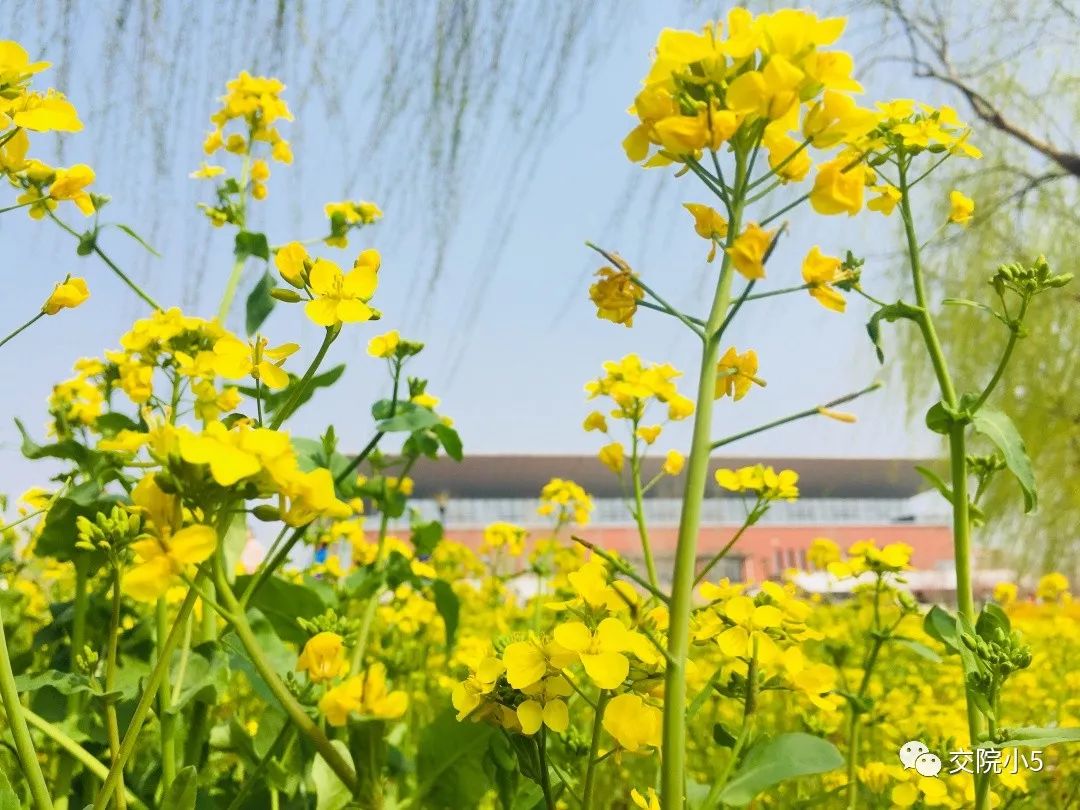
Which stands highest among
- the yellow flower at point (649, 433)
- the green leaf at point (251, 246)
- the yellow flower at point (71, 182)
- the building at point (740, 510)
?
the green leaf at point (251, 246)

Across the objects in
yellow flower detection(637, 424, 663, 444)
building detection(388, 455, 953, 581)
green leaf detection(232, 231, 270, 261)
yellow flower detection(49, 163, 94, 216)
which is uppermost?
green leaf detection(232, 231, 270, 261)

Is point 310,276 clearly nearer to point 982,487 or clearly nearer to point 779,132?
point 779,132

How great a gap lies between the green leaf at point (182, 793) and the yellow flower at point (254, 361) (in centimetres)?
22

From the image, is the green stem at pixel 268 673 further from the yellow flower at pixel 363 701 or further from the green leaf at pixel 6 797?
the green leaf at pixel 6 797

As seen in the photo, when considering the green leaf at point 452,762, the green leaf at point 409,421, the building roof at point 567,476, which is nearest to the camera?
the green leaf at point 452,762

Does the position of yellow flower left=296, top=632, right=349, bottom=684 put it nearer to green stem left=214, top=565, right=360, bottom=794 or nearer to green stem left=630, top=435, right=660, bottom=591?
green stem left=214, top=565, right=360, bottom=794

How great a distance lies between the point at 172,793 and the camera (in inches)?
19.2

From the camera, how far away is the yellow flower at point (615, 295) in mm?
479

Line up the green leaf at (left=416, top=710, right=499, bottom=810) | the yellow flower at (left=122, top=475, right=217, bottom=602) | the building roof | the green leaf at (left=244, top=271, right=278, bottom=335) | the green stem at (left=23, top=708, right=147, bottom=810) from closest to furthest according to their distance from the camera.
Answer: the yellow flower at (left=122, top=475, right=217, bottom=602) → the green stem at (left=23, top=708, right=147, bottom=810) → the green leaf at (left=416, top=710, right=499, bottom=810) → the green leaf at (left=244, top=271, right=278, bottom=335) → the building roof

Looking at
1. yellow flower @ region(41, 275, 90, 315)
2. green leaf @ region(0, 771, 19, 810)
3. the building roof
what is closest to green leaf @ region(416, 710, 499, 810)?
green leaf @ region(0, 771, 19, 810)

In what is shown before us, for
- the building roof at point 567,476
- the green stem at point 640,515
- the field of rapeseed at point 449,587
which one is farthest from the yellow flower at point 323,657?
the building roof at point 567,476

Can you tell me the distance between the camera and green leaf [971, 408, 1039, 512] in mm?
627

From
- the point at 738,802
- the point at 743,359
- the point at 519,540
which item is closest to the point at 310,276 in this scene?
the point at 743,359

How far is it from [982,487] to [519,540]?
139 centimetres
